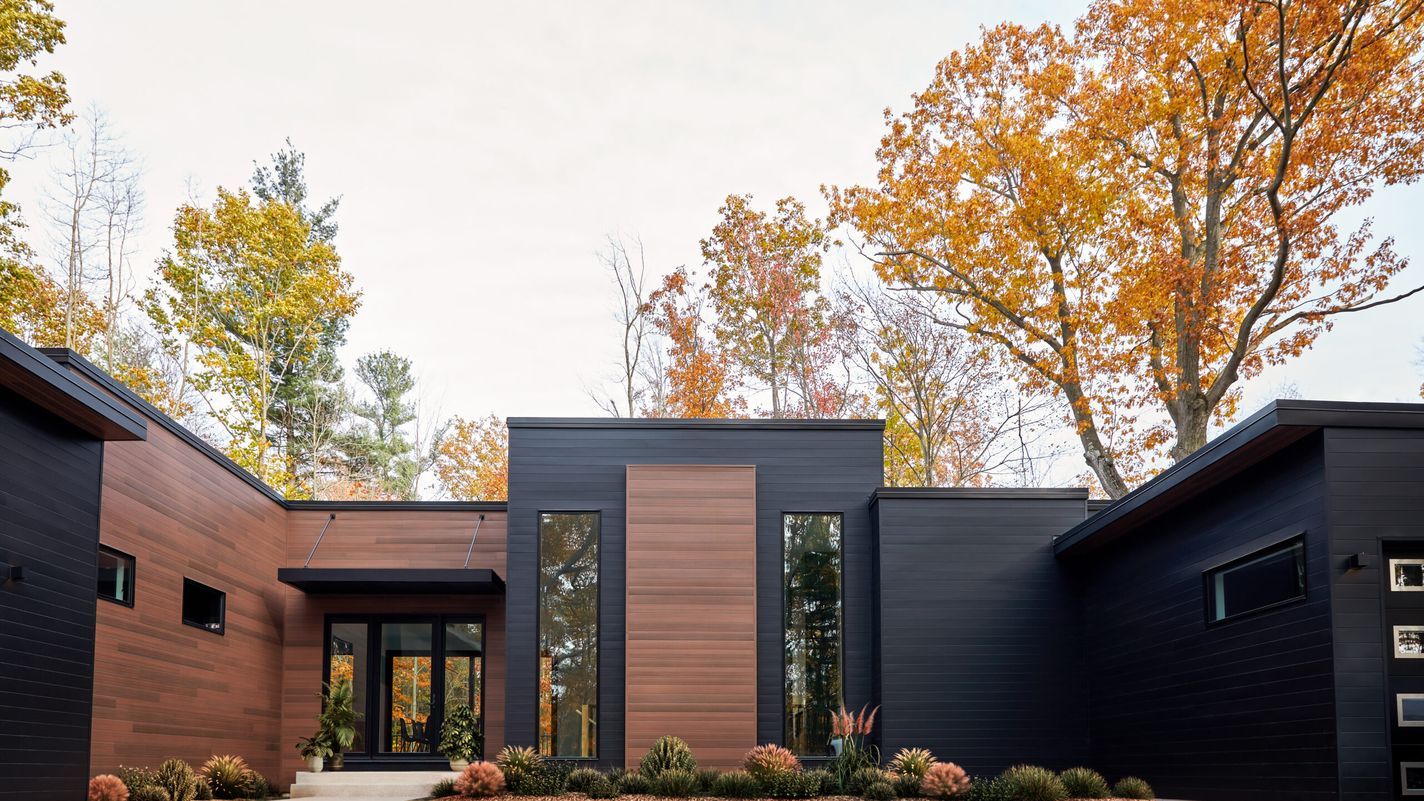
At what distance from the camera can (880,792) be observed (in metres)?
11.0

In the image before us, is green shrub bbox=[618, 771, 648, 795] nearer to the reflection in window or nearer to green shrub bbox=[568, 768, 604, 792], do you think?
green shrub bbox=[568, 768, 604, 792]

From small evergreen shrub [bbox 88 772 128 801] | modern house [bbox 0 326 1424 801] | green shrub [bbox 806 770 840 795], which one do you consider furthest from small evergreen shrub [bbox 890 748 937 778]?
small evergreen shrub [bbox 88 772 128 801]

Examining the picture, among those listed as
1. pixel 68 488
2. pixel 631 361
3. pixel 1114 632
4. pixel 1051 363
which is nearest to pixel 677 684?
pixel 1114 632

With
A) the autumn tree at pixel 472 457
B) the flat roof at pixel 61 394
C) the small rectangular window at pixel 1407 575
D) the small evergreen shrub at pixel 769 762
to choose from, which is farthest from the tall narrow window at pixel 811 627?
the autumn tree at pixel 472 457

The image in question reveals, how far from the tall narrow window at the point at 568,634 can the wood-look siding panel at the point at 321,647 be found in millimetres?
2082

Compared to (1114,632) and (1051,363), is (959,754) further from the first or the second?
(1051,363)

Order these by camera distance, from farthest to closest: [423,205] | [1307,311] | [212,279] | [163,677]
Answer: [423,205], [212,279], [1307,311], [163,677]

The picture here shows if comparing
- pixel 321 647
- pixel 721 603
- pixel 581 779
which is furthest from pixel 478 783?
pixel 321 647

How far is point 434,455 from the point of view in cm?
3117

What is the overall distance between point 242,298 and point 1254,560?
20.2 m

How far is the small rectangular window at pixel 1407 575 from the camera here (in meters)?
8.05

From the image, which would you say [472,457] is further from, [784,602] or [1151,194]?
[1151,194]

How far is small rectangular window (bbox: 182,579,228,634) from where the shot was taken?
41.5ft

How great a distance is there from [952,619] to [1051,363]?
240 inches
